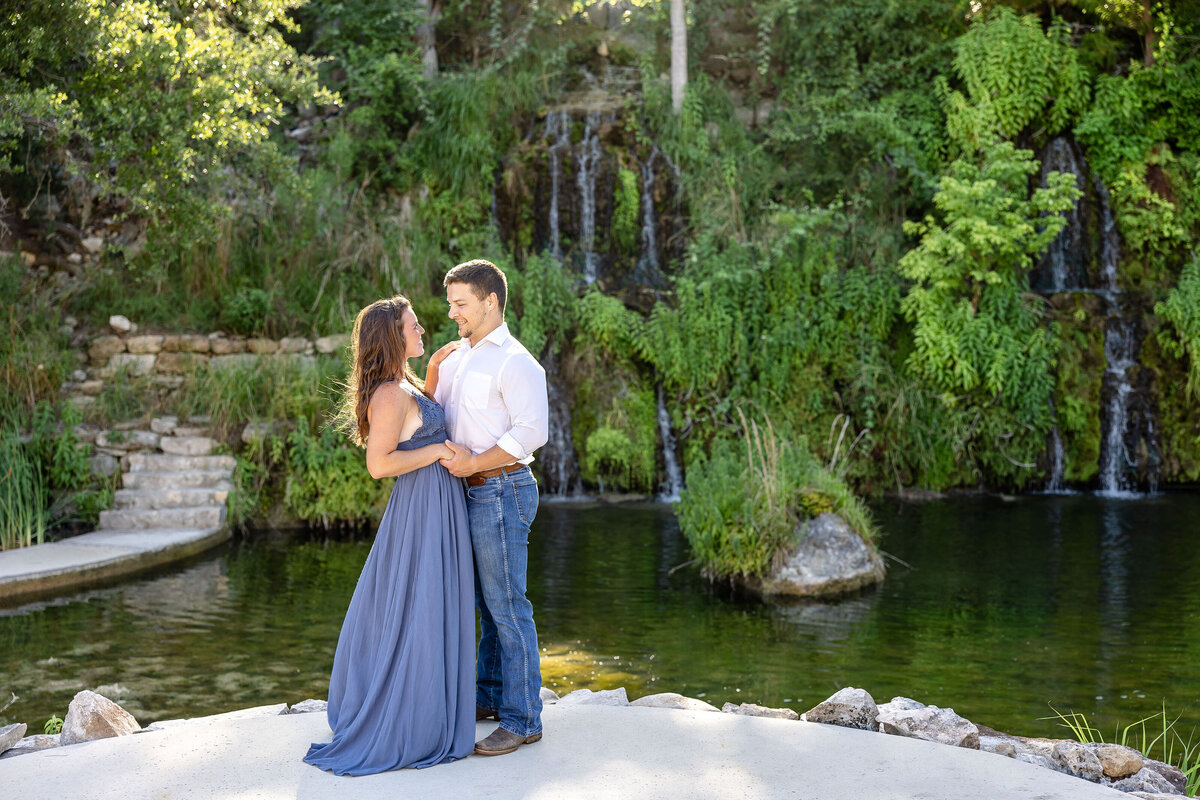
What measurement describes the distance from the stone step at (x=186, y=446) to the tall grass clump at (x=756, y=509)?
5.07 meters

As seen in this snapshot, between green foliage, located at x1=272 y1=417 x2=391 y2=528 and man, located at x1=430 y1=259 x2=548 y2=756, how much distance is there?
266 inches

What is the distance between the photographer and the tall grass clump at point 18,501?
8883 millimetres

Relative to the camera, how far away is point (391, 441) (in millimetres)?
3994

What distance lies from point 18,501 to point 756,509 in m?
6.09

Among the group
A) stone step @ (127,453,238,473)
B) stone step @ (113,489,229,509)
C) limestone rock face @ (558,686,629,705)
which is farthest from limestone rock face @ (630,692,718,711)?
stone step @ (127,453,238,473)

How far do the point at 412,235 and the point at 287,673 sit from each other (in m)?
9.08

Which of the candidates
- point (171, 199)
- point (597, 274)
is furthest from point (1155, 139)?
point (171, 199)

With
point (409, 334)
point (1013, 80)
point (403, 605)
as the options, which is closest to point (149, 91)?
point (409, 334)

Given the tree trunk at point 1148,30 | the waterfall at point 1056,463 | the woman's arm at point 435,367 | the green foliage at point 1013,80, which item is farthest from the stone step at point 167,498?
the tree trunk at point 1148,30

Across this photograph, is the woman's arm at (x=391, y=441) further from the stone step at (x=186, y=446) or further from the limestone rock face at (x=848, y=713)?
the stone step at (x=186, y=446)

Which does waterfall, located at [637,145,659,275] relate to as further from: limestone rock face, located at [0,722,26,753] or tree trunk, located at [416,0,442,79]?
limestone rock face, located at [0,722,26,753]

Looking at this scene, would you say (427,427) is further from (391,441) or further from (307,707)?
(307,707)

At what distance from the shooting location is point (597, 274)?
15070 millimetres

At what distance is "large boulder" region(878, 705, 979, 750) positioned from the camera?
439 centimetres
